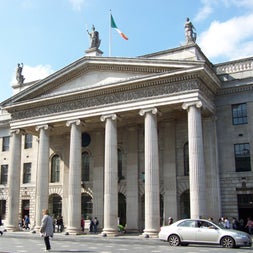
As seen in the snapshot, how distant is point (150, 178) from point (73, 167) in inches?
282

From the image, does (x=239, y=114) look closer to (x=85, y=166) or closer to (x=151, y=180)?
(x=151, y=180)

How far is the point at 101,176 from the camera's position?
37.7 m

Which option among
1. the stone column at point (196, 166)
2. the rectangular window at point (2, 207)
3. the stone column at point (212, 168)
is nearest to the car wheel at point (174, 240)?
Result: the stone column at point (196, 166)

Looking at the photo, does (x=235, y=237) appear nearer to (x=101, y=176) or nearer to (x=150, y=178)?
(x=150, y=178)

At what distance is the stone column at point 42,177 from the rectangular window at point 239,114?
15948mm

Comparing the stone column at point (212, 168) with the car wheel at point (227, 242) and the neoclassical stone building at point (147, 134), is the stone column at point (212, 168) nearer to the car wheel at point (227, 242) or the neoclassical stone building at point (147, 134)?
the neoclassical stone building at point (147, 134)

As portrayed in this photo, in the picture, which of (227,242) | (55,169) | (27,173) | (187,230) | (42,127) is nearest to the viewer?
(227,242)

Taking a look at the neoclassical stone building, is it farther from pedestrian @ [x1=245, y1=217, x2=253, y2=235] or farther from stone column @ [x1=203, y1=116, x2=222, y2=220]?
pedestrian @ [x1=245, y1=217, x2=253, y2=235]

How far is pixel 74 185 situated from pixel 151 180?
7.07 meters

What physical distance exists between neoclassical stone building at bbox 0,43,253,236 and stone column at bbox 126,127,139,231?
0.29 feet

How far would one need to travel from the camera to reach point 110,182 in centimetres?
3134

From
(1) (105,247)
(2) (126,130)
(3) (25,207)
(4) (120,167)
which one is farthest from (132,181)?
(1) (105,247)

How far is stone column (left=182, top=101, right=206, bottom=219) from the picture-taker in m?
27.5

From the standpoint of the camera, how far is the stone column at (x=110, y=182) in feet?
101
